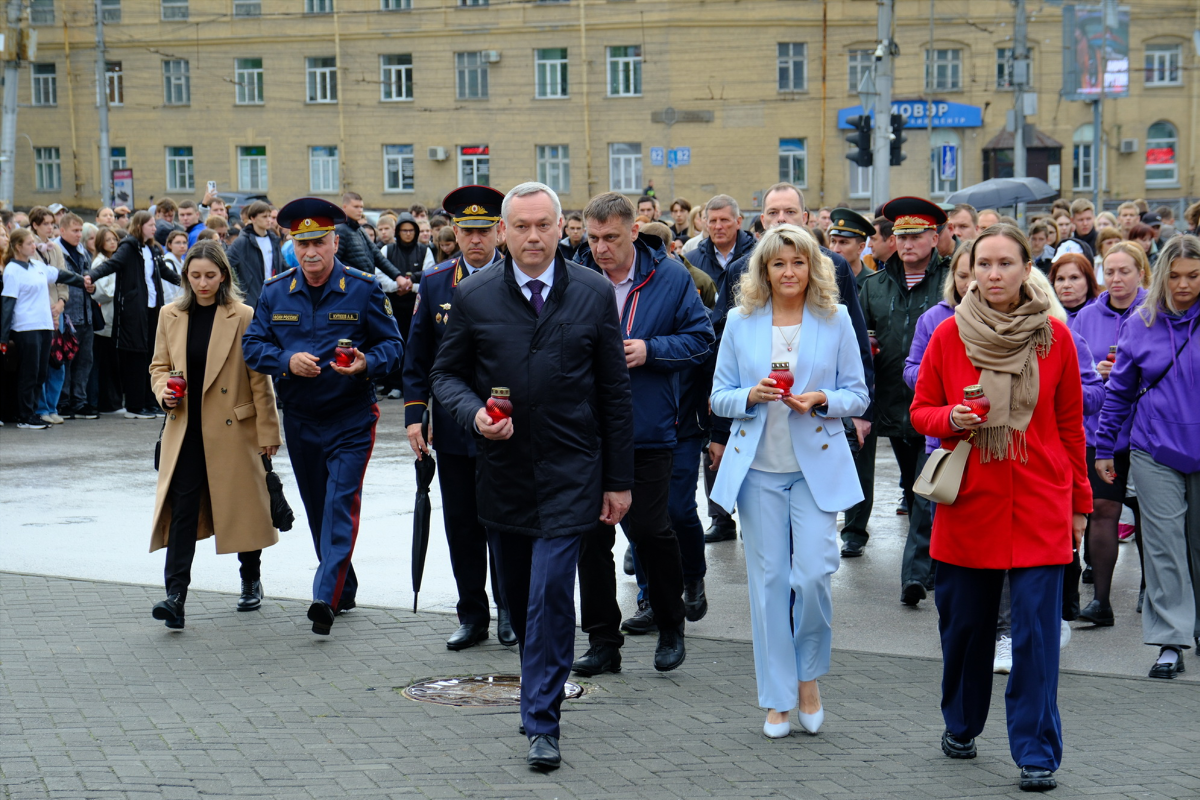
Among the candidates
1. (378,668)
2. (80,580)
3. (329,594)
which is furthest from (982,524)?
(80,580)

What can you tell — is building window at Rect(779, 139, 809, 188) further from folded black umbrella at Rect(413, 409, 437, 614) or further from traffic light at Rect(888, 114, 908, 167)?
folded black umbrella at Rect(413, 409, 437, 614)

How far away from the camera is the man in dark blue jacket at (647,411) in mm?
6539

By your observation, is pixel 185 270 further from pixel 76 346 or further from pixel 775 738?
pixel 76 346

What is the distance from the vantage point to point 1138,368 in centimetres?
696

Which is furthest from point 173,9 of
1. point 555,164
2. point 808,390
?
point 808,390

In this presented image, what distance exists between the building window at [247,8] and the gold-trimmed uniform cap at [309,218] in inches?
1824

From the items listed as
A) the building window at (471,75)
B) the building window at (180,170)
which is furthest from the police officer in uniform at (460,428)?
the building window at (180,170)

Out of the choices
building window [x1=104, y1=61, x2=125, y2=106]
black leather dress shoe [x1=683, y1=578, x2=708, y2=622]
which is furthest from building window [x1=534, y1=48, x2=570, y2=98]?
black leather dress shoe [x1=683, y1=578, x2=708, y2=622]

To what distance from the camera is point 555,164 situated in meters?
50.1

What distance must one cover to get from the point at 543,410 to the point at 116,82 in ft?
168

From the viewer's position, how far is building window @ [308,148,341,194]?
5097cm

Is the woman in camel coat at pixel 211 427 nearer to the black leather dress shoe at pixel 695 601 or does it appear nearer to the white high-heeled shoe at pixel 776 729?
the black leather dress shoe at pixel 695 601

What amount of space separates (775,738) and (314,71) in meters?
48.2

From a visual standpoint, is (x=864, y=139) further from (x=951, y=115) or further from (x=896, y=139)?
(x=951, y=115)
